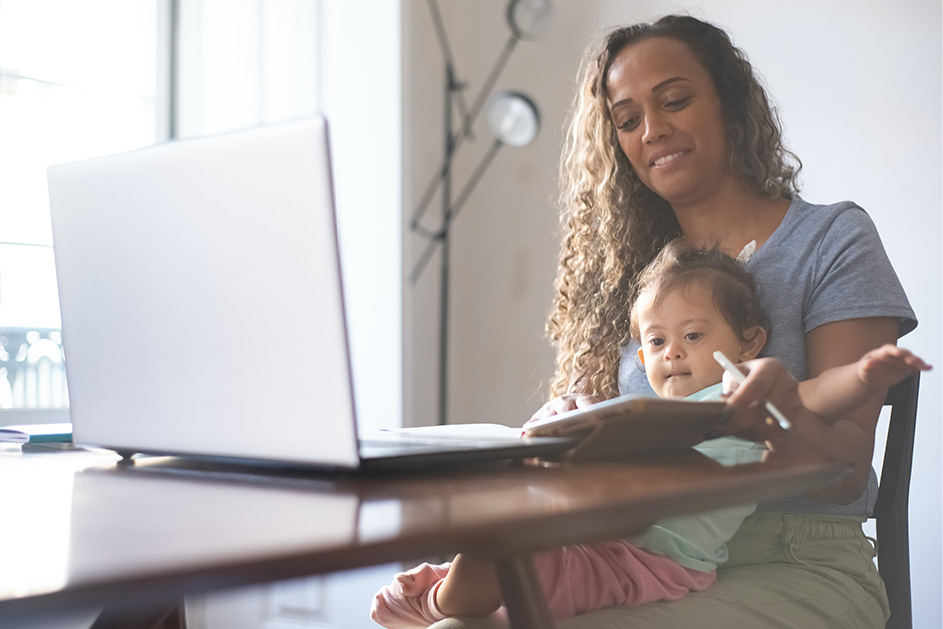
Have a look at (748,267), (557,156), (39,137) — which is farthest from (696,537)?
(39,137)

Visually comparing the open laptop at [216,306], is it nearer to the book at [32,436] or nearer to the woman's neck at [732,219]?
the book at [32,436]

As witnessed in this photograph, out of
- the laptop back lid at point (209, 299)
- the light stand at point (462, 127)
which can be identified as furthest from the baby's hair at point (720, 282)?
the light stand at point (462, 127)

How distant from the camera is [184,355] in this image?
0.69 m

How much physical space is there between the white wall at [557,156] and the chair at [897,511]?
89 centimetres

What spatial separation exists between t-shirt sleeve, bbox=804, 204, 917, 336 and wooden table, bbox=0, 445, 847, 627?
0.53 metres

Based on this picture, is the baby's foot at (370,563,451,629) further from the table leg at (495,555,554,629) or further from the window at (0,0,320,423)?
the window at (0,0,320,423)

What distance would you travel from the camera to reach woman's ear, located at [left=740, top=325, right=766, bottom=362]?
121 cm

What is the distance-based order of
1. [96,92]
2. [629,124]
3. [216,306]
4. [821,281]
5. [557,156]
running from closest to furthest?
[216,306]
[821,281]
[629,124]
[96,92]
[557,156]

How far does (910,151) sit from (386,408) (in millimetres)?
1571

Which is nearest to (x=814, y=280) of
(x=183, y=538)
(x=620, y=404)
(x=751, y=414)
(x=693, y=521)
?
(x=693, y=521)

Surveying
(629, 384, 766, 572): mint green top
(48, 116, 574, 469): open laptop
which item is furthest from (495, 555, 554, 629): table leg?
(629, 384, 766, 572): mint green top

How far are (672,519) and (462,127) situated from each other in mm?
2174

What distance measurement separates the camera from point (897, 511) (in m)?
1.10

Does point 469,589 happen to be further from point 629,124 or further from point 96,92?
point 96,92
